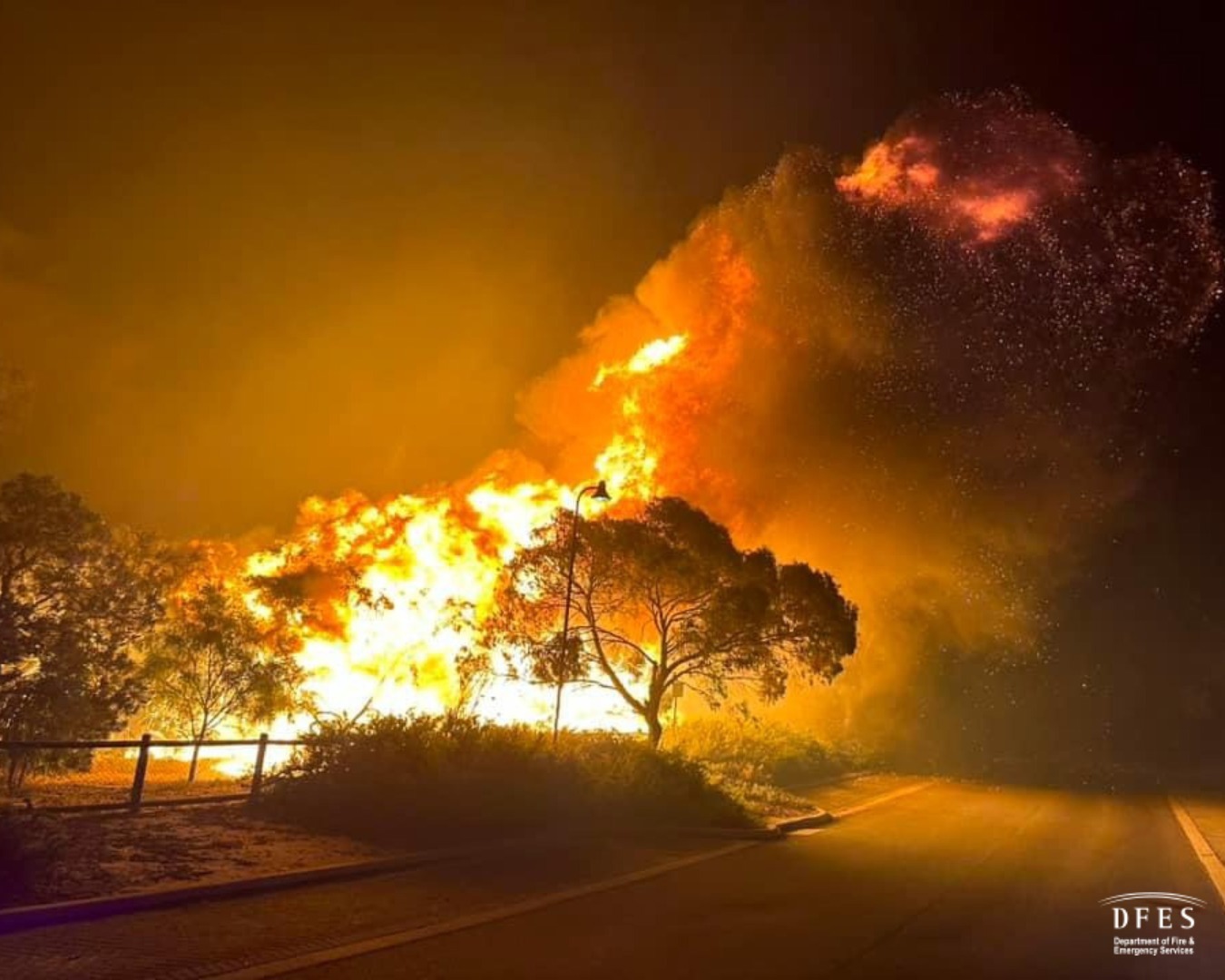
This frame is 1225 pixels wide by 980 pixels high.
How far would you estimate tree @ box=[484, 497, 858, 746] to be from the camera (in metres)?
22.1

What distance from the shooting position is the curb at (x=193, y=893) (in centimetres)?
788

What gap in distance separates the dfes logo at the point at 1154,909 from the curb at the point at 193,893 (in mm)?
8375

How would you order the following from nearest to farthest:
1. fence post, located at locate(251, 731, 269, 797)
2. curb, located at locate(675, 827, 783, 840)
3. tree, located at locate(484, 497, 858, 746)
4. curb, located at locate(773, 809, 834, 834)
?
fence post, located at locate(251, 731, 269, 797) < curb, located at locate(675, 827, 783, 840) < curb, located at locate(773, 809, 834, 834) < tree, located at locate(484, 497, 858, 746)

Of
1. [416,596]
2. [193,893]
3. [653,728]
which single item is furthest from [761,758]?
[193,893]

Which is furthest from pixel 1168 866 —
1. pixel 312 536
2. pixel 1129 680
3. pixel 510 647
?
pixel 1129 680

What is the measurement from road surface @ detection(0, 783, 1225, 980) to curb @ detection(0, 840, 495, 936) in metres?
0.24

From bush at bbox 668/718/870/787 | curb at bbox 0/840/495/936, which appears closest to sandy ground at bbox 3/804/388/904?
curb at bbox 0/840/495/936

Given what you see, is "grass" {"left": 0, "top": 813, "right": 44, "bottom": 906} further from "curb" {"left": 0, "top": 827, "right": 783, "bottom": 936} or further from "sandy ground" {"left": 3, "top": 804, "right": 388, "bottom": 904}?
"curb" {"left": 0, "top": 827, "right": 783, "bottom": 936}

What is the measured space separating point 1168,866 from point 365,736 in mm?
13560

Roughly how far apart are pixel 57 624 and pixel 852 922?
1903 cm

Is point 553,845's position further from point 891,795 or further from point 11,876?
point 891,795

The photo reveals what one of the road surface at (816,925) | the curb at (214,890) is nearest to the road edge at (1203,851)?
the road surface at (816,925)

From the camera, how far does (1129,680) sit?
174ft

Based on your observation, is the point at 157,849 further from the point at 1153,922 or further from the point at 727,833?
the point at 1153,922
